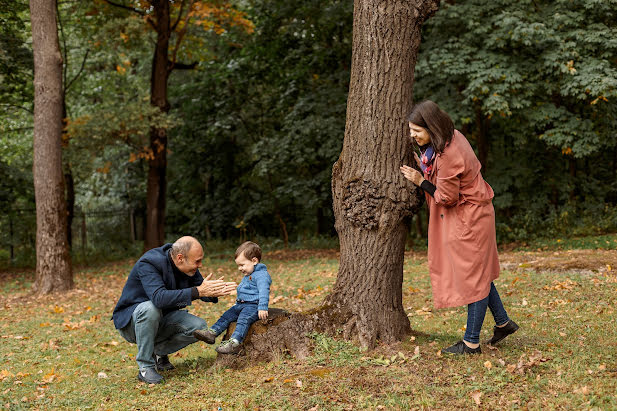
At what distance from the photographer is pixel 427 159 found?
15.0ft

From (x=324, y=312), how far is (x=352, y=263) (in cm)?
48

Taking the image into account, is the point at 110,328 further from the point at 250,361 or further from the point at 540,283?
the point at 540,283

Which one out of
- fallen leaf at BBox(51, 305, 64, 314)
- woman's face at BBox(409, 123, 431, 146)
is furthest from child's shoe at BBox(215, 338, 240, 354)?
fallen leaf at BBox(51, 305, 64, 314)

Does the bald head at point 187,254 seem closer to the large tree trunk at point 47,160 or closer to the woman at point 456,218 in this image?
the woman at point 456,218

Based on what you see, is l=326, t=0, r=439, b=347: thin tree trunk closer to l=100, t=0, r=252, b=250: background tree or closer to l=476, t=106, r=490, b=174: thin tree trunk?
l=476, t=106, r=490, b=174: thin tree trunk

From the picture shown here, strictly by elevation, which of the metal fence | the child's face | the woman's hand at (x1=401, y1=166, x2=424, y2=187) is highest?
the woman's hand at (x1=401, y1=166, x2=424, y2=187)

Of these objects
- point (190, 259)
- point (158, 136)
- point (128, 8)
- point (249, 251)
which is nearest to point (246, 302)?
point (249, 251)

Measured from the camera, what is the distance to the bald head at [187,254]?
15.8 ft

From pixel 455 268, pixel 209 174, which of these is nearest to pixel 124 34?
pixel 209 174

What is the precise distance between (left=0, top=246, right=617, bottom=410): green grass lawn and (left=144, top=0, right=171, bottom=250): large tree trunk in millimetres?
9184

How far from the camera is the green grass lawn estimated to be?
3914mm

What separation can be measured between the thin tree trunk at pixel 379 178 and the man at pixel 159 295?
1092 millimetres

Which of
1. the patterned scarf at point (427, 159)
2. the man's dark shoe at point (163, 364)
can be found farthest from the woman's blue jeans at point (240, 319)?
the patterned scarf at point (427, 159)

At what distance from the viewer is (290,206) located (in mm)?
22328
